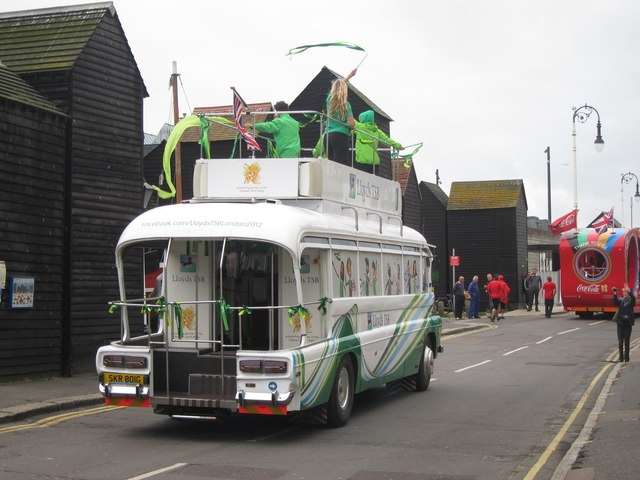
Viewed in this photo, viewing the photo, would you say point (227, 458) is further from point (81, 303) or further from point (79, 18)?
point (79, 18)

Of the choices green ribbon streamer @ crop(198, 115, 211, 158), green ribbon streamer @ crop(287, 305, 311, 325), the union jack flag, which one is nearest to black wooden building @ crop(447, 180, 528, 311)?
green ribbon streamer @ crop(198, 115, 211, 158)

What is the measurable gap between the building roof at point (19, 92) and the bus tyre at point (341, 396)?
802 centimetres

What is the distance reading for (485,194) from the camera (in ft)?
168

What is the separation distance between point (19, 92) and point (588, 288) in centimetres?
2559

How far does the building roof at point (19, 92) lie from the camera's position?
1547 cm

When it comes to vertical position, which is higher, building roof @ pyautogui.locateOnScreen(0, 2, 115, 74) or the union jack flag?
building roof @ pyautogui.locateOnScreen(0, 2, 115, 74)

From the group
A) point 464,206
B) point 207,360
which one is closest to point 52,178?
point 207,360

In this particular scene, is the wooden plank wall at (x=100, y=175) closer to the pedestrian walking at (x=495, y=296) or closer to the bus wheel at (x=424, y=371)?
the bus wheel at (x=424, y=371)

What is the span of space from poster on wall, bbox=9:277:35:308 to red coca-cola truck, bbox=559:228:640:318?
24.8 metres

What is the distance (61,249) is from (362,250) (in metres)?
7.06

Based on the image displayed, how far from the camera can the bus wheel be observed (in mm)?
14984

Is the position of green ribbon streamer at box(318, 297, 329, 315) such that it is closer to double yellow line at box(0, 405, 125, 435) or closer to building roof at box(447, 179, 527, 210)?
double yellow line at box(0, 405, 125, 435)

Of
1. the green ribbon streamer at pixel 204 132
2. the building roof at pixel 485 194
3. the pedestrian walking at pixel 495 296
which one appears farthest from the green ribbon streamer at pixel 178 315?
the building roof at pixel 485 194

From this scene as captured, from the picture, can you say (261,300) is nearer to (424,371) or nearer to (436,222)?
(424,371)
